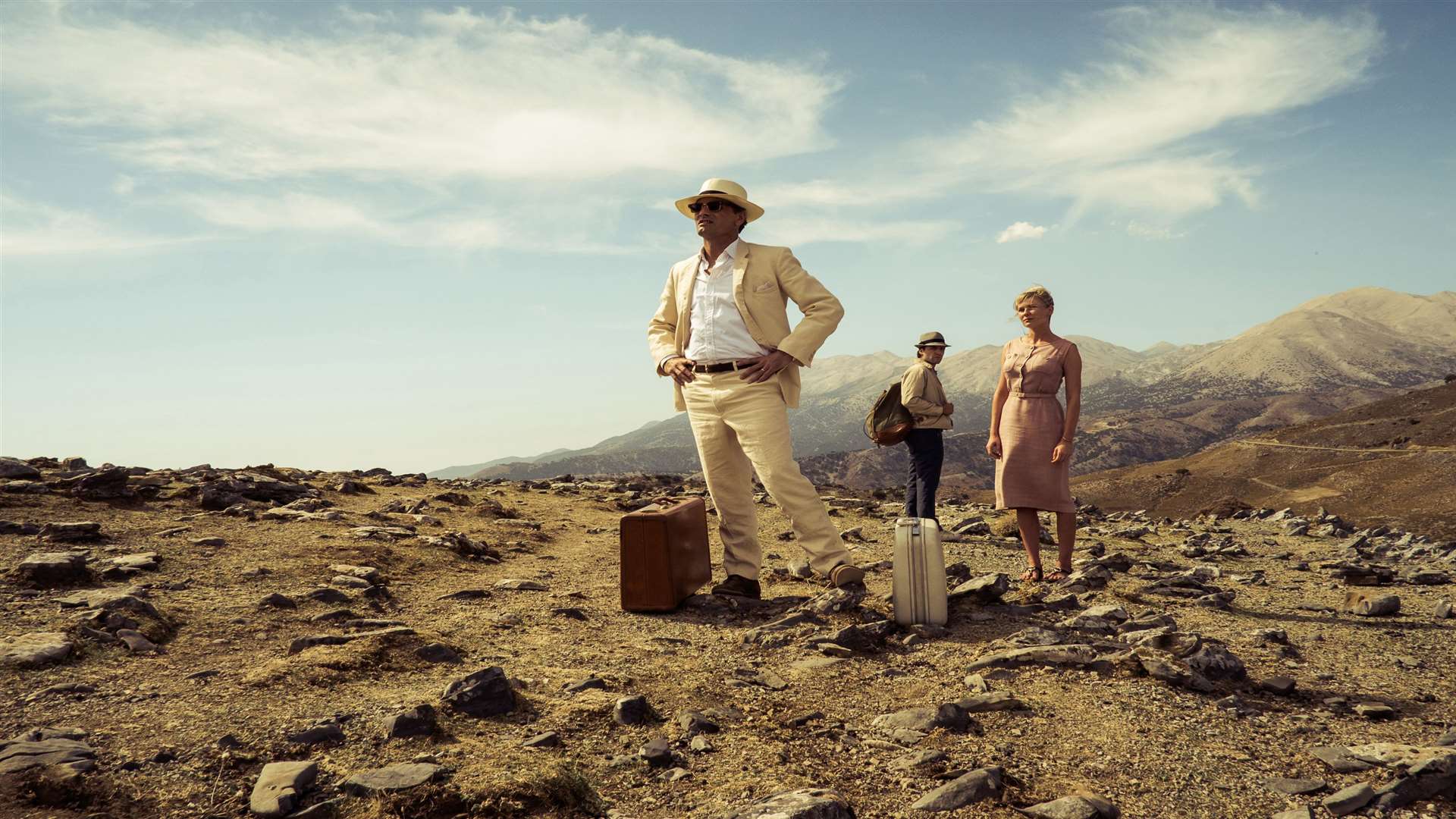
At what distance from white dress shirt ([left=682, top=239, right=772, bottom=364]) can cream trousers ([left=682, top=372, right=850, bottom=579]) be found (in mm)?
164

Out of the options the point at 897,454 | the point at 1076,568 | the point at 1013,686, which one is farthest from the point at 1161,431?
the point at 1013,686

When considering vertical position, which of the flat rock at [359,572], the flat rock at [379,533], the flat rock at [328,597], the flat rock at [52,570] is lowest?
the flat rock at [328,597]

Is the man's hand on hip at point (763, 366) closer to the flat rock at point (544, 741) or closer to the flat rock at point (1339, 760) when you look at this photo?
the flat rock at point (544, 741)

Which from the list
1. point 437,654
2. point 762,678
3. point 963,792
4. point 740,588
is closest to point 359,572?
point 437,654

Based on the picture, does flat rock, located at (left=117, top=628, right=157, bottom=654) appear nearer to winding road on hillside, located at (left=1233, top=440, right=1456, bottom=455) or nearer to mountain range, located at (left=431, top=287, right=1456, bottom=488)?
mountain range, located at (left=431, top=287, right=1456, bottom=488)

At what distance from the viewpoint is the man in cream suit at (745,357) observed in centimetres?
593

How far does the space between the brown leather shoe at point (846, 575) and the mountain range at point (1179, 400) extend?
7.54 feet

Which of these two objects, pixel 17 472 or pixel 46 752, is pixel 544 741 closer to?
pixel 46 752

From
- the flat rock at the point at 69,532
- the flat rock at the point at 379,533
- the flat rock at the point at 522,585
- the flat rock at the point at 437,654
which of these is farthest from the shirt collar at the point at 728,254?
the flat rock at the point at 69,532

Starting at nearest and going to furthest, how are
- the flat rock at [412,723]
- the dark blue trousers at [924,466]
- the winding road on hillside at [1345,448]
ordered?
the flat rock at [412,723] → the dark blue trousers at [924,466] → the winding road on hillside at [1345,448]

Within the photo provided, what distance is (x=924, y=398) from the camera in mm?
7691

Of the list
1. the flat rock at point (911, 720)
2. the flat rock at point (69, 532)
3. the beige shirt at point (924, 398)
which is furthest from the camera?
the beige shirt at point (924, 398)

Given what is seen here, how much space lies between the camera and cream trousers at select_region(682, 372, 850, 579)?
5.92 meters

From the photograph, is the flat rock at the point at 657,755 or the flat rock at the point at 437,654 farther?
the flat rock at the point at 437,654
